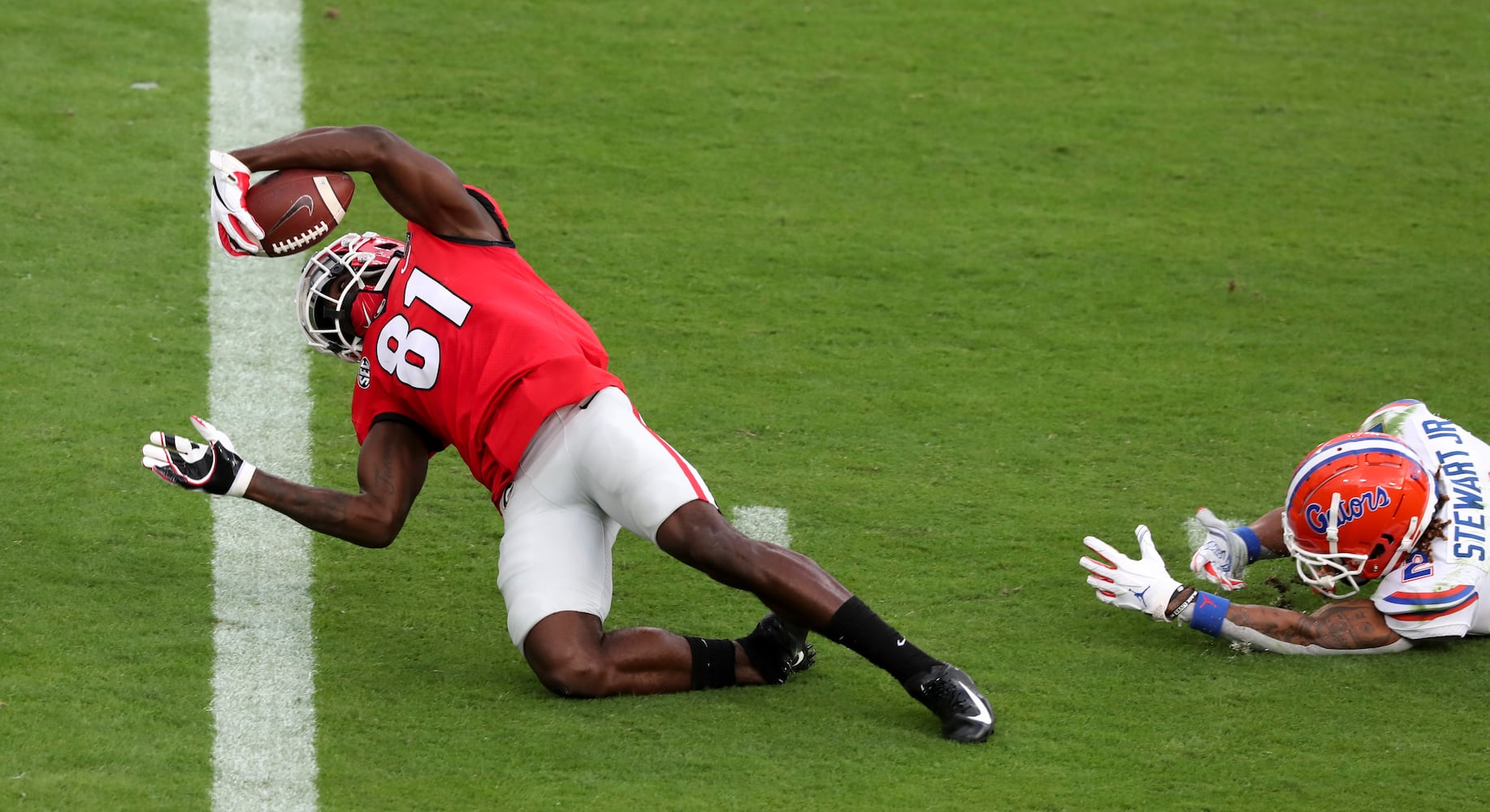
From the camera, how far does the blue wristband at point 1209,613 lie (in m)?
3.99

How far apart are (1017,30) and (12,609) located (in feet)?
17.8

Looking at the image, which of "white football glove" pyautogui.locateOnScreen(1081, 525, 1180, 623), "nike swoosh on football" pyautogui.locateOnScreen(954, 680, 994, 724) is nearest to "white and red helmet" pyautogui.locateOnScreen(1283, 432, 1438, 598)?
"white football glove" pyautogui.locateOnScreen(1081, 525, 1180, 623)

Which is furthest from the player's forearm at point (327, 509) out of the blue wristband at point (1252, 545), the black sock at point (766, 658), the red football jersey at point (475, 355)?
the blue wristband at point (1252, 545)

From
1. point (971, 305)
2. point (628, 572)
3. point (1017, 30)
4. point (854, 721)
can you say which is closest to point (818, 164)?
point (971, 305)

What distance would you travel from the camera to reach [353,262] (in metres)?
4.16

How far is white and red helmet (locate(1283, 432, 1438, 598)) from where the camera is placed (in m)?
3.88

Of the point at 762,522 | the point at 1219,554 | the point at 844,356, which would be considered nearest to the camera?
the point at 1219,554

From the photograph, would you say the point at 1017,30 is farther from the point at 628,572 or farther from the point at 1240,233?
the point at 628,572

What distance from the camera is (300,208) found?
3.86m

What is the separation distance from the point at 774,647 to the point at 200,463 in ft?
4.64

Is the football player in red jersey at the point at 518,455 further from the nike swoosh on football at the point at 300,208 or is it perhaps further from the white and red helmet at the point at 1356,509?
the white and red helmet at the point at 1356,509

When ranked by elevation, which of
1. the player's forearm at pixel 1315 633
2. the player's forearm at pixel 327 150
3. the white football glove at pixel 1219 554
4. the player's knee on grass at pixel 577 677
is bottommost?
the player's knee on grass at pixel 577 677

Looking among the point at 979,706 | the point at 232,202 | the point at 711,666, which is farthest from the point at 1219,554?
the point at 232,202

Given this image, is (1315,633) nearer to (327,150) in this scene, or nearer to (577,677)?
(577,677)
